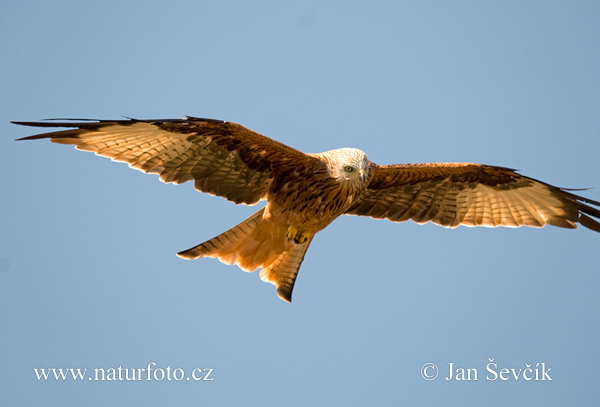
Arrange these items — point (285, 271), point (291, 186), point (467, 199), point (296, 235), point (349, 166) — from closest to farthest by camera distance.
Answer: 1. point (349, 166)
2. point (291, 186)
3. point (296, 235)
4. point (285, 271)
5. point (467, 199)

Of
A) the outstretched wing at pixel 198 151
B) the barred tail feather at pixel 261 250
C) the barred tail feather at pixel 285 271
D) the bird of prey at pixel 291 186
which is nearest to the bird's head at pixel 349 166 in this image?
the bird of prey at pixel 291 186

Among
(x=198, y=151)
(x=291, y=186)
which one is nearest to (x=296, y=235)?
(x=291, y=186)

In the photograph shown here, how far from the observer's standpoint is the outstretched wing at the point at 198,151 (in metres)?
7.55

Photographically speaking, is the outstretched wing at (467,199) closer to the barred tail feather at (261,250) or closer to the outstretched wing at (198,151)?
the barred tail feather at (261,250)

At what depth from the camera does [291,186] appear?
27.2ft

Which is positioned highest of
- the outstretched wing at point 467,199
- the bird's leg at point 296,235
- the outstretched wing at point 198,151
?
the outstretched wing at point 467,199

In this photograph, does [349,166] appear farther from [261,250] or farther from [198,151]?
[198,151]

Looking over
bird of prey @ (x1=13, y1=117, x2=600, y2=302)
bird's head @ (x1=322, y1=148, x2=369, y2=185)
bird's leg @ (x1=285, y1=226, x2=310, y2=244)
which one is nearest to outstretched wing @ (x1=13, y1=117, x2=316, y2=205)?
bird of prey @ (x1=13, y1=117, x2=600, y2=302)

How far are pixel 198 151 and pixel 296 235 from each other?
4.95 feet

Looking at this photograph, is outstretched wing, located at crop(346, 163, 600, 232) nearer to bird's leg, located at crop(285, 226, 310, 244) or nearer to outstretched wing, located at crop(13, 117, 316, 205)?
bird's leg, located at crop(285, 226, 310, 244)

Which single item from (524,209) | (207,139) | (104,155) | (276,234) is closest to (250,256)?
(276,234)

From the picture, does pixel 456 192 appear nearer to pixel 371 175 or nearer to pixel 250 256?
pixel 371 175

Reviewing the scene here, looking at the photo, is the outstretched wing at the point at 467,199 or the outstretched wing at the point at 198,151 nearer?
the outstretched wing at the point at 198,151

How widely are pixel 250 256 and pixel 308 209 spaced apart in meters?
0.93
